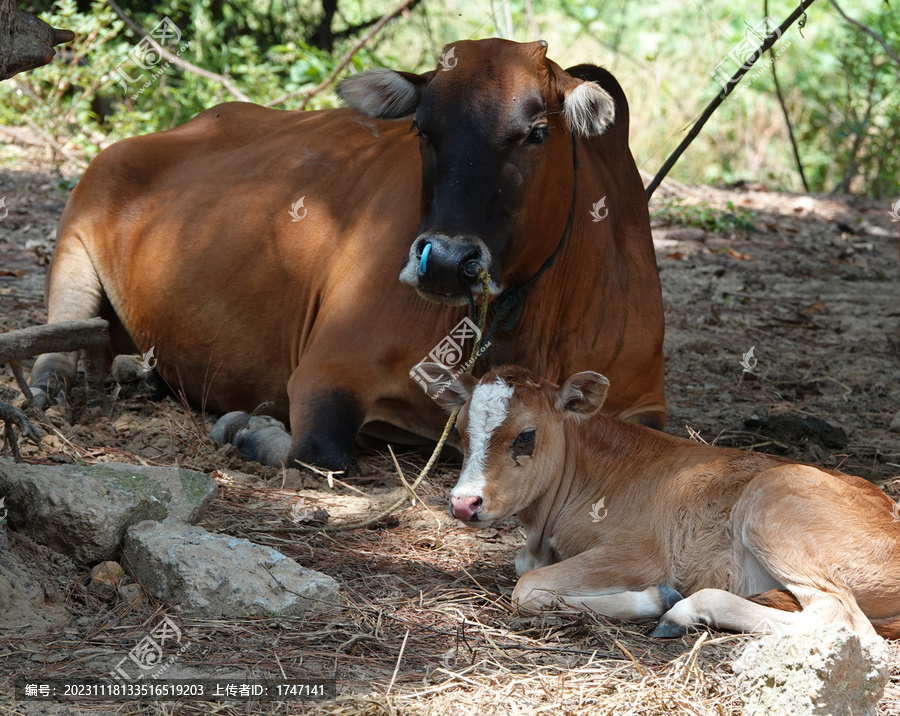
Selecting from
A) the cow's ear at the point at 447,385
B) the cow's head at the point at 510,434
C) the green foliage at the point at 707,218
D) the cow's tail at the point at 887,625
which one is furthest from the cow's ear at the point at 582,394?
the green foliage at the point at 707,218

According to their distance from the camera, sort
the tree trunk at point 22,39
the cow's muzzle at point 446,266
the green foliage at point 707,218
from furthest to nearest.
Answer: the green foliage at point 707,218
the cow's muzzle at point 446,266
the tree trunk at point 22,39

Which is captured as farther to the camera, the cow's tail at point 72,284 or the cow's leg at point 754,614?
the cow's tail at point 72,284

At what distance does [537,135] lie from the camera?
442cm

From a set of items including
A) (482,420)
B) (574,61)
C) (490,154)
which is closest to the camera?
(482,420)

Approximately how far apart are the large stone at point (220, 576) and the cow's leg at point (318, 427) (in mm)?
1303

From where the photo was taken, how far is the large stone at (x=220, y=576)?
10.9 ft

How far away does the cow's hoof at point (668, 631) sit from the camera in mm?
3424

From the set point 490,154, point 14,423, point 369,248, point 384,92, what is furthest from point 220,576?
point 384,92

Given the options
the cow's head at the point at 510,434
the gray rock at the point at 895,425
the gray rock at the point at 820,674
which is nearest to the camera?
the gray rock at the point at 820,674

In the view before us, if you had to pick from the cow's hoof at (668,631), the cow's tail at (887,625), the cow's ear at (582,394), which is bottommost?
the cow's hoof at (668,631)

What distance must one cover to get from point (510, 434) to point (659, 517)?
599 millimetres

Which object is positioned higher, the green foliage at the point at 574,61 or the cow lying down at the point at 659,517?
the green foliage at the point at 574,61

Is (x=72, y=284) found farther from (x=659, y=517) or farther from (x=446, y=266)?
(x=659, y=517)

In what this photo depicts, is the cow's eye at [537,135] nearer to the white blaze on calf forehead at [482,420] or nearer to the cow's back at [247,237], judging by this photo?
the cow's back at [247,237]
